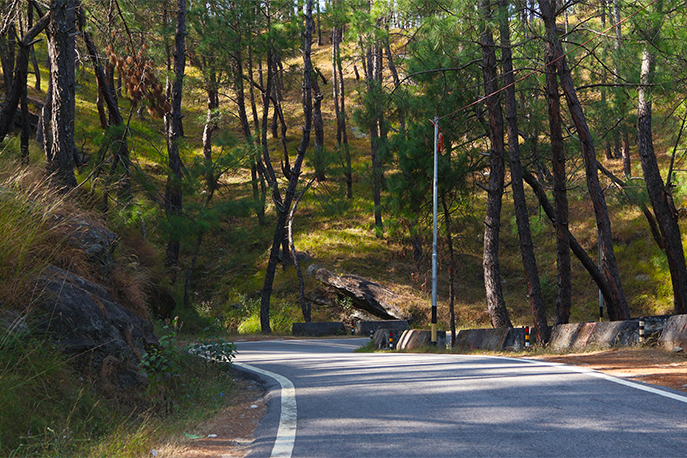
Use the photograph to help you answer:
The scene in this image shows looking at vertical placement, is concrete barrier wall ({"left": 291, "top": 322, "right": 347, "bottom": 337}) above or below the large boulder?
below

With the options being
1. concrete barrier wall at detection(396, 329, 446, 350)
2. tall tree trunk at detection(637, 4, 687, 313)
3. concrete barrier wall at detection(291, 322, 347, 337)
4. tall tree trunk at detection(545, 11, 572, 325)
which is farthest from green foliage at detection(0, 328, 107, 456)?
concrete barrier wall at detection(291, 322, 347, 337)

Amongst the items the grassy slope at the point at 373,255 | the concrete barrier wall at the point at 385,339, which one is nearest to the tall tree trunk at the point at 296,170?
the grassy slope at the point at 373,255

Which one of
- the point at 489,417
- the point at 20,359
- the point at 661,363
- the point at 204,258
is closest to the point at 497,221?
the point at 661,363

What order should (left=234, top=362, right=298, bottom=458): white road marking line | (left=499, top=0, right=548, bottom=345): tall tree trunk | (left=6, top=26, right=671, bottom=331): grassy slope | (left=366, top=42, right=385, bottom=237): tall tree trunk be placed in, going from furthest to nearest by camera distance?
(left=366, top=42, right=385, bottom=237): tall tree trunk, (left=6, top=26, right=671, bottom=331): grassy slope, (left=499, top=0, right=548, bottom=345): tall tree trunk, (left=234, top=362, right=298, bottom=458): white road marking line

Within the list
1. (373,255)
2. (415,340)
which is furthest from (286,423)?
(373,255)

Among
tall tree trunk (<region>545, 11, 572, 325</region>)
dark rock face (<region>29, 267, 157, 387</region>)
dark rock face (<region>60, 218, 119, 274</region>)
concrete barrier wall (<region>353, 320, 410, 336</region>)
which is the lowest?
concrete barrier wall (<region>353, 320, 410, 336</region>)

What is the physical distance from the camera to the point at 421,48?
2250cm

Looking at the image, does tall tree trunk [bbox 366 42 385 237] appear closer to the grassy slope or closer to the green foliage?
the grassy slope

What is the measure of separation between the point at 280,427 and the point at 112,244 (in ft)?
19.3

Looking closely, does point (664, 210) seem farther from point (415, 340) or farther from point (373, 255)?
point (373, 255)

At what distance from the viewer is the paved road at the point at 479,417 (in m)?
4.29

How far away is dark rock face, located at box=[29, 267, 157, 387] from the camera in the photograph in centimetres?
655

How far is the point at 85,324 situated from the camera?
691cm

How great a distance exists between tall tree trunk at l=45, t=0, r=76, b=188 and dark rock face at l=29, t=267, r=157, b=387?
472 cm
